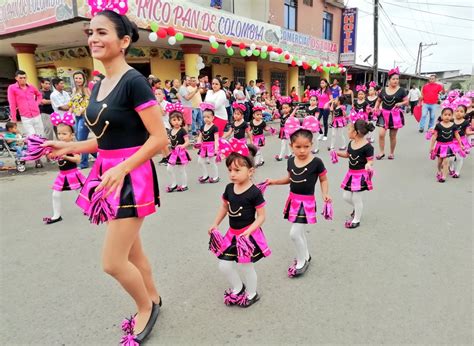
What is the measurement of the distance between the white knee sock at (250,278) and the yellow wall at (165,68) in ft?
46.5

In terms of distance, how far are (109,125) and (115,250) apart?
2.43 ft

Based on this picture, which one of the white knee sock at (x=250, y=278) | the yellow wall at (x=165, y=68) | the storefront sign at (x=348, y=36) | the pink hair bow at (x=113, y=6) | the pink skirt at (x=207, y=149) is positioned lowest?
the white knee sock at (x=250, y=278)

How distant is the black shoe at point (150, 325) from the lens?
244 centimetres

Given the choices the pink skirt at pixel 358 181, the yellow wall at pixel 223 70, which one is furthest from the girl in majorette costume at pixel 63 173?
the yellow wall at pixel 223 70

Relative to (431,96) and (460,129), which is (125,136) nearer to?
(460,129)

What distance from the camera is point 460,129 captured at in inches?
260

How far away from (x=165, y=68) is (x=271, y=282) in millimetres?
14416

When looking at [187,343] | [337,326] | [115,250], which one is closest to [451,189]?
[337,326]

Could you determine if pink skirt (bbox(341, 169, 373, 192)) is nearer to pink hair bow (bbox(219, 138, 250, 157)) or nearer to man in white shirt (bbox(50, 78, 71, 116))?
pink hair bow (bbox(219, 138, 250, 157))

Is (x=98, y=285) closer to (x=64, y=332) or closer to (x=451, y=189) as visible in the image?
(x=64, y=332)

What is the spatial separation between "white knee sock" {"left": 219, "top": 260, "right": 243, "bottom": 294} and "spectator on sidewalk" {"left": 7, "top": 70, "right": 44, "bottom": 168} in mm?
6685

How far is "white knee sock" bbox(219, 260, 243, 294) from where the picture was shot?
281cm

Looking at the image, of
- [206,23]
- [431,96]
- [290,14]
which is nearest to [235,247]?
[431,96]

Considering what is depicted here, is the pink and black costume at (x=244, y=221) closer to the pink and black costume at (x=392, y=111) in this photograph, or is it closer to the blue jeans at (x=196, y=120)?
the pink and black costume at (x=392, y=111)
